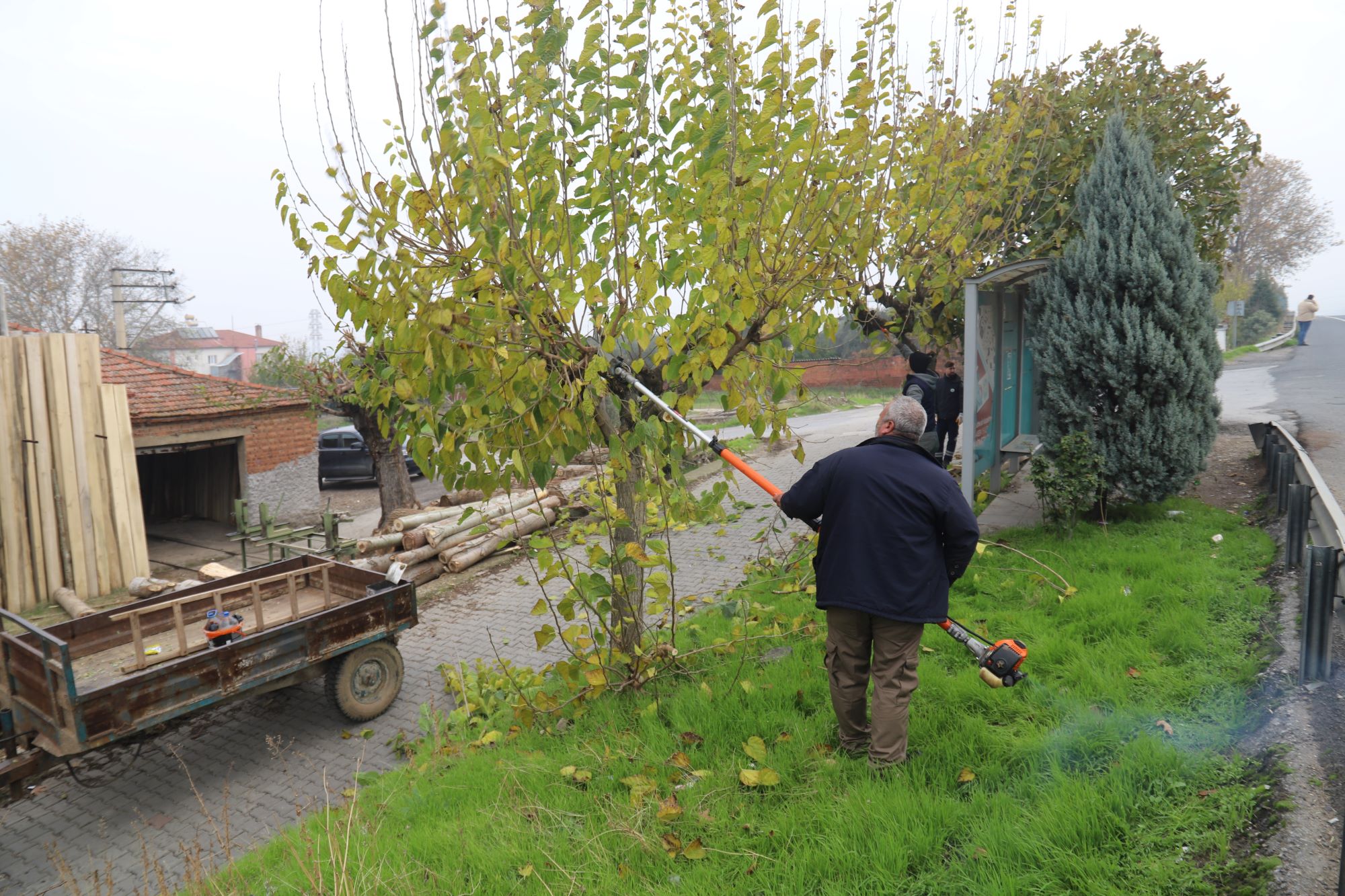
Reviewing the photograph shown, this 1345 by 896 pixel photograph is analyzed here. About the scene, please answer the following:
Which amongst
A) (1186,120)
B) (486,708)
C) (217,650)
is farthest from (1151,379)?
(217,650)

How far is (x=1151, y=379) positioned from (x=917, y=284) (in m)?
2.94

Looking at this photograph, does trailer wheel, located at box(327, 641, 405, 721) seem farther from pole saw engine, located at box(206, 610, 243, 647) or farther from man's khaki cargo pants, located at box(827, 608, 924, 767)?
man's khaki cargo pants, located at box(827, 608, 924, 767)

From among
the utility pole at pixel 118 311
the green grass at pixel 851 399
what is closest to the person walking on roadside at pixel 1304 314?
the green grass at pixel 851 399

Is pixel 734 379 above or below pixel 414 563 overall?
above

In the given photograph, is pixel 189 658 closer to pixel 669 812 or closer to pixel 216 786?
pixel 216 786

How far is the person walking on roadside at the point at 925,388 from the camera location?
28.9 ft

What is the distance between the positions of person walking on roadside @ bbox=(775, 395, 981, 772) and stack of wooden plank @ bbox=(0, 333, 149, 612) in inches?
431

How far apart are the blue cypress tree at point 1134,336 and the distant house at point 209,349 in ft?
167

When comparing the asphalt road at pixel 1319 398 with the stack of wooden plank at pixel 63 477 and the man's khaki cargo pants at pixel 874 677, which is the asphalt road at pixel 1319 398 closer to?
the man's khaki cargo pants at pixel 874 677

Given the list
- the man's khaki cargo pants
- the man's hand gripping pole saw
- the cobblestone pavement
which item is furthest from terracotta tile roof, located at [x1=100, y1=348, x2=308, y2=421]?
the man's khaki cargo pants

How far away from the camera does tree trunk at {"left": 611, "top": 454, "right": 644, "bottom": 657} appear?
201 inches

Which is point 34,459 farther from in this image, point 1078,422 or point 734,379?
point 1078,422

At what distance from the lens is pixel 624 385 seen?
5.10 m

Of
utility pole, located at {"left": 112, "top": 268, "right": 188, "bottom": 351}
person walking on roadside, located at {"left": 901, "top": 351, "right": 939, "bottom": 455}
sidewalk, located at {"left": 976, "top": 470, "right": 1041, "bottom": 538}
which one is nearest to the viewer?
sidewalk, located at {"left": 976, "top": 470, "right": 1041, "bottom": 538}
